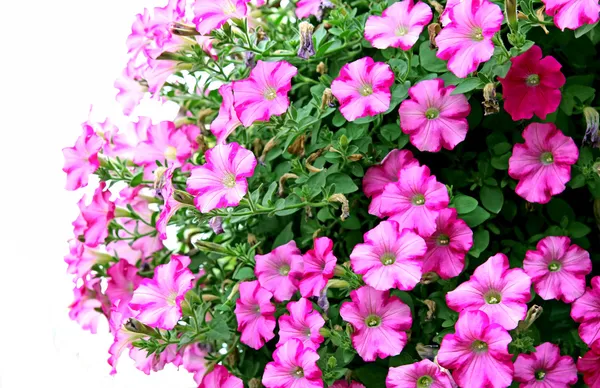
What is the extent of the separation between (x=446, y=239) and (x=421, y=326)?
122mm

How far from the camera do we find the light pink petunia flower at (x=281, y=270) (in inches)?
38.0

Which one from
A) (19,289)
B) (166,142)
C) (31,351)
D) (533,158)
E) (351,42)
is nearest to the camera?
(533,158)

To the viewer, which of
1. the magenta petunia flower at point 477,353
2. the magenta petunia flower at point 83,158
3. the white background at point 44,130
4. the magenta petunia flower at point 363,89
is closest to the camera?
the magenta petunia flower at point 477,353

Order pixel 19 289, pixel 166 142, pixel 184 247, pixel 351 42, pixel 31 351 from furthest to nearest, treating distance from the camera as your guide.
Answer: pixel 19 289, pixel 31 351, pixel 184 247, pixel 166 142, pixel 351 42

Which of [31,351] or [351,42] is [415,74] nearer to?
A: [351,42]

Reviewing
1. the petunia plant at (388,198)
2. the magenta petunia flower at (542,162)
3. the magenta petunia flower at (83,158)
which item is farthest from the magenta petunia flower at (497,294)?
the magenta petunia flower at (83,158)

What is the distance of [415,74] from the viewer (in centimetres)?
98

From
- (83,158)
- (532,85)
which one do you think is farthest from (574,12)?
(83,158)

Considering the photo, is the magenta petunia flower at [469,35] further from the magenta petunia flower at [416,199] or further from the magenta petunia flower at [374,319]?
the magenta petunia flower at [374,319]

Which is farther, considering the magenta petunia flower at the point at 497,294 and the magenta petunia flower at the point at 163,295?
the magenta petunia flower at the point at 163,295

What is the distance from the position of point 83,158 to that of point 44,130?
0.73 metres

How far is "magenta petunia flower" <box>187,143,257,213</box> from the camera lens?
35.4 inches

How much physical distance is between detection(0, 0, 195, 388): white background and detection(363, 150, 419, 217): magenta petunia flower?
0.73 m

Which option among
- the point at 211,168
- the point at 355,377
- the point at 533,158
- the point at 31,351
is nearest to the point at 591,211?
the point at 533,158
